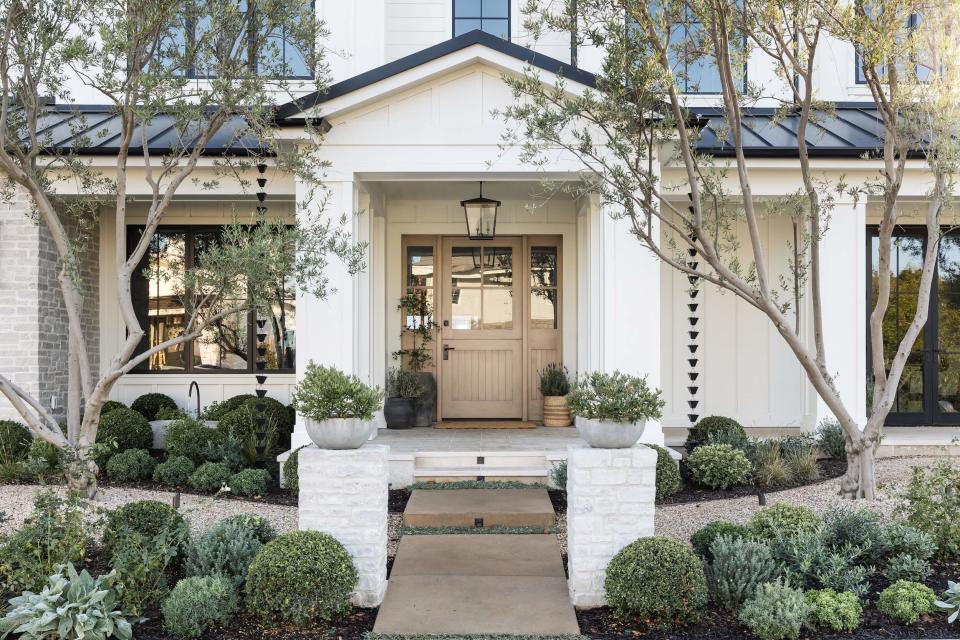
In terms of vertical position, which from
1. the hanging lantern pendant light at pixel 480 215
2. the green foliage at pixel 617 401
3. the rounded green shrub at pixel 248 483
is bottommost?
the rounded green shrub at pixel 248 483

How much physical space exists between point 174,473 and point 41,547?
2.63 metres

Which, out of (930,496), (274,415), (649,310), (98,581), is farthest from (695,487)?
(98,581)

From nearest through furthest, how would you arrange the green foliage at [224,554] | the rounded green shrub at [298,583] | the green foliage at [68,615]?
the green foliage at [68,615], the rounded green shrub at [298,583], the green foliage at [224,554]

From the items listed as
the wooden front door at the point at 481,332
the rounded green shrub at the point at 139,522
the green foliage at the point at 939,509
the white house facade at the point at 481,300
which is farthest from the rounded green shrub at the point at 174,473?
the green foliage at the point at 939,509

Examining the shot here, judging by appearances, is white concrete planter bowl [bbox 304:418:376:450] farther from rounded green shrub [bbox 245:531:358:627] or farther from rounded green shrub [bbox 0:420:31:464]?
rounded green shrub [bbox 0:420:31:464]

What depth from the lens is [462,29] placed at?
9.95 m

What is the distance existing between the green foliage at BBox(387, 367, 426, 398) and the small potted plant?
1533 millimetres

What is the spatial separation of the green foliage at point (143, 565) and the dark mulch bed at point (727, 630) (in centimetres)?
237

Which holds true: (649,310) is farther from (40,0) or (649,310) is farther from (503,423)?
(40,0)

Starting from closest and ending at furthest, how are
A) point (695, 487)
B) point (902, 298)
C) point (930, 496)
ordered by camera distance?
point (930, 496)
point (695, 487)
point (902, 298)

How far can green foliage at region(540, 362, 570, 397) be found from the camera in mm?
9430

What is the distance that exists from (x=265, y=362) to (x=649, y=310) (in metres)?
5.11

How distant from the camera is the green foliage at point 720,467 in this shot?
A: 22.4 ft

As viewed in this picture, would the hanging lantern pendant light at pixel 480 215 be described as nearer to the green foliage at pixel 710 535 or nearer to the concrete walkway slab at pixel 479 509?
the concrete walkway slab at pixel 479 509
